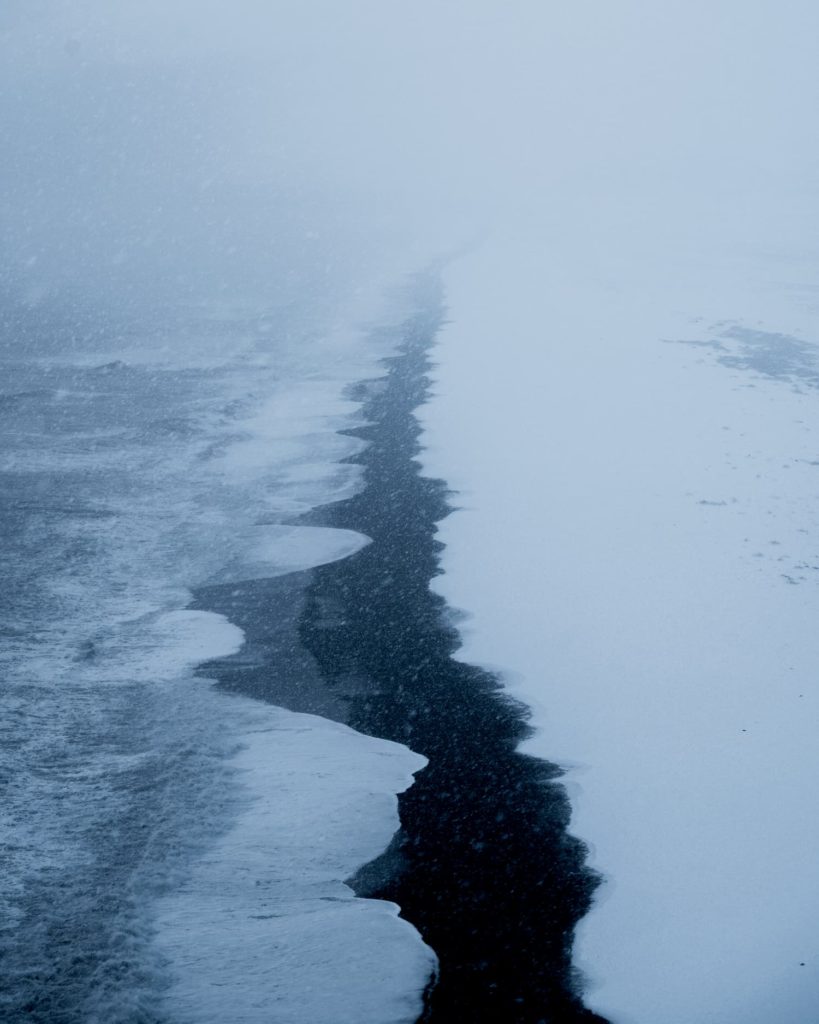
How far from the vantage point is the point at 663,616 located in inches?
234

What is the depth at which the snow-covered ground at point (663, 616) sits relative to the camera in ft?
11.5

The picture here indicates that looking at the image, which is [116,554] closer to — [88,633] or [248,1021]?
[88,633]

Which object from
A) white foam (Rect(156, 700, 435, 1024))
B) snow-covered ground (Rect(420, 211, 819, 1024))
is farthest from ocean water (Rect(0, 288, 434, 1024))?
snow-covered ground (Rect(420, 211, 819, 1024))

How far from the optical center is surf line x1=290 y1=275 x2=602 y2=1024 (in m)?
3.26

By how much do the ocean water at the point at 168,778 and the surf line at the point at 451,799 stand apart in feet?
0.43

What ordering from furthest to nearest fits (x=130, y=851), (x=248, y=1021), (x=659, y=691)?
(x=659, y=691), (x=130, y=851), (x=248, y=1021)

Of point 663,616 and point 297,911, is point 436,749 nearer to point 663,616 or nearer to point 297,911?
point 297,911

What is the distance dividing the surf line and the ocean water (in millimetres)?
131

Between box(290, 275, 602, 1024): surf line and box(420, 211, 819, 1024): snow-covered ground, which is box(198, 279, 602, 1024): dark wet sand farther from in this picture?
box(420, 211, 819, 1024): snow-covered ground

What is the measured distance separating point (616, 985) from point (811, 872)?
110cm

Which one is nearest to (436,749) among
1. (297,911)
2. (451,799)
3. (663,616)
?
(451,799)

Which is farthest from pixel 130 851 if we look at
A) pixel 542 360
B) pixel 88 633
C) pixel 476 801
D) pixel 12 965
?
pixel 542 360

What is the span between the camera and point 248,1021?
2996 millimetres

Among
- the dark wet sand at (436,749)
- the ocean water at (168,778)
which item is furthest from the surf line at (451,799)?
the ocean water at (168,778)
